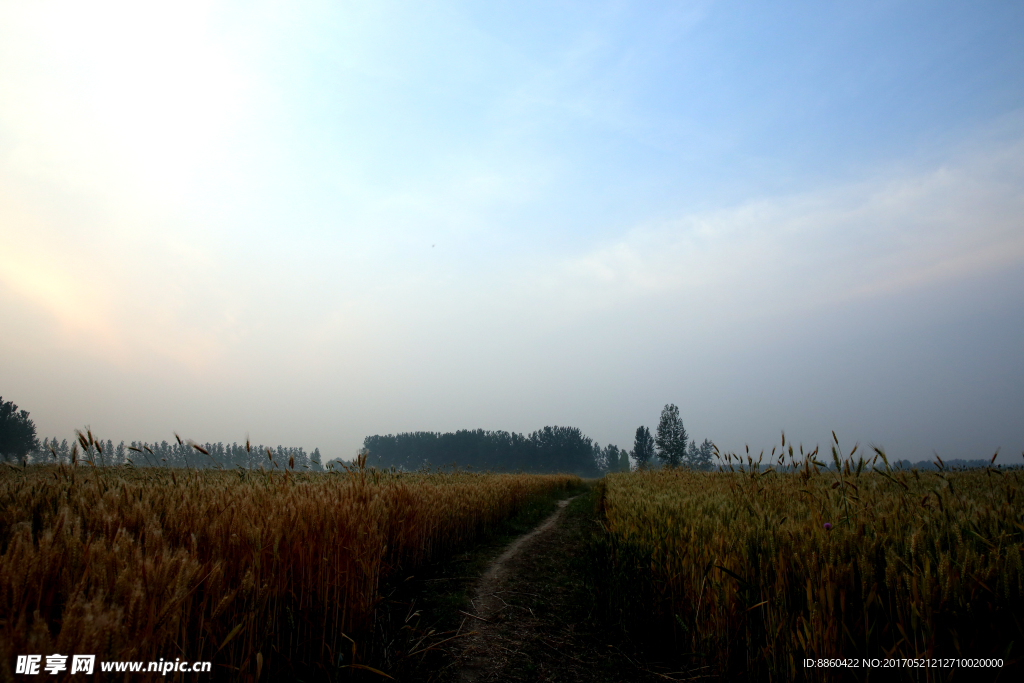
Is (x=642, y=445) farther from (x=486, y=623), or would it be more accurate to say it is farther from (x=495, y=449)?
(x=486, y=623)

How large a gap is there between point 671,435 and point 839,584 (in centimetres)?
9694

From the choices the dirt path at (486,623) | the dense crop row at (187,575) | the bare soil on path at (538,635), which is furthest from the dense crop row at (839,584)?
the dense crop row at (187,575)

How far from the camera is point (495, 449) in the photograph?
14125 cm

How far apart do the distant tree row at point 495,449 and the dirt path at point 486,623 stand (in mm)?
125892

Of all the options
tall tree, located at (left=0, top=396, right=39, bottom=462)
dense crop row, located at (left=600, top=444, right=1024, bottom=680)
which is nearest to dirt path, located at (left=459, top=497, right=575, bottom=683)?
dense crop row, located at (left=600, top=444, right=1024, bottom=680)

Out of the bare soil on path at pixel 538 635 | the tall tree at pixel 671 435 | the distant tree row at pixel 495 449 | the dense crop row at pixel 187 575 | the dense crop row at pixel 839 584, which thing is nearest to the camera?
the dense crop row at pixel 187 575

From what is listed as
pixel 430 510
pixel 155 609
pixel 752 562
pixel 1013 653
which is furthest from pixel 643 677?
pixel 430 510

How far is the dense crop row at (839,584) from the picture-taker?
2262mm

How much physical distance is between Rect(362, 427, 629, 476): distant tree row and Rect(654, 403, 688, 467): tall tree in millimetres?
42924

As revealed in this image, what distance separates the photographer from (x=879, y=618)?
8.38ft

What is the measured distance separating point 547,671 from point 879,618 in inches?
115

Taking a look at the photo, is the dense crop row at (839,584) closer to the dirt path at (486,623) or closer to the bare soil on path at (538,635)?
the bare soil on path at (538,635)

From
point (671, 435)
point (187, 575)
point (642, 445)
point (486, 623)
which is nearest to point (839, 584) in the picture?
point (187, 575)

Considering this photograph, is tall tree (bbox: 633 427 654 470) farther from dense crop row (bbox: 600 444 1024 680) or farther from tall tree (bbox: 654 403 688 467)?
dense crop row (bbox: 600 444 1024 680)
